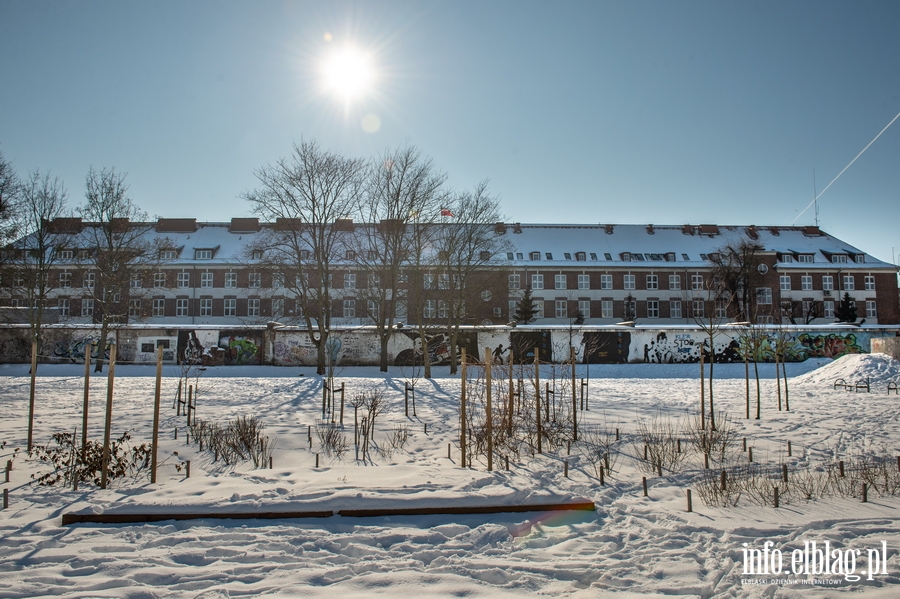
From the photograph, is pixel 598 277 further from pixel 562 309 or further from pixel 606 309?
pixel 562 309

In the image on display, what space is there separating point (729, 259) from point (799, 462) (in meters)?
43.1

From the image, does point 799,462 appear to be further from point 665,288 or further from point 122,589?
point 665,288

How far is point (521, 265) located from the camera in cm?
4938

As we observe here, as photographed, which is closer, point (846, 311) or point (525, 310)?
point (525, 310)

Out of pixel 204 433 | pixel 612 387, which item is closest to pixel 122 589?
pixel 204 433

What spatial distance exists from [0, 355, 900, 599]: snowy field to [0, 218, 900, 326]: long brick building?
118 feet

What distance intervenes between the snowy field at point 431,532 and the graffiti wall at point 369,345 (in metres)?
21.3

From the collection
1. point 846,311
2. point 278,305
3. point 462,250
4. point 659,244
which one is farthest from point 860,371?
point 278,305

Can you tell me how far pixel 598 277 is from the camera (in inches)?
1971

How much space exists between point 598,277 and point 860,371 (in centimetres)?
2945

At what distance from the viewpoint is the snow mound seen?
20.6 metres

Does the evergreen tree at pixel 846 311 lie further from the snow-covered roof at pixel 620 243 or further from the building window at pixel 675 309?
the building window at pixel 675 309

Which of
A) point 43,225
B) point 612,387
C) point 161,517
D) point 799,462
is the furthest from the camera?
point 43,225

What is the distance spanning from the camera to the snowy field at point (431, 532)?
185 inches
